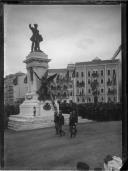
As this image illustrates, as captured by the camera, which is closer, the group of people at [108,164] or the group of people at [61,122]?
the group of people at [108,164]

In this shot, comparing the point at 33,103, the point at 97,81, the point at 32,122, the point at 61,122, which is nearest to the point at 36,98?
the point at 33,103

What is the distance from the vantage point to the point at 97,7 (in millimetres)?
3502

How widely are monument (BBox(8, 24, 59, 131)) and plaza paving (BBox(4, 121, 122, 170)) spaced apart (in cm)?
12

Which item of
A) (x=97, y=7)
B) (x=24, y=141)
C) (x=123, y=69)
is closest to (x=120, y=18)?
(x=97, y=7)

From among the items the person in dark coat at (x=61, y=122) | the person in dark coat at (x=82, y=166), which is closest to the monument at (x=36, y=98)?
the person in dark coat at (x=61, y=122)

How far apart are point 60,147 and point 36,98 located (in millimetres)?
730

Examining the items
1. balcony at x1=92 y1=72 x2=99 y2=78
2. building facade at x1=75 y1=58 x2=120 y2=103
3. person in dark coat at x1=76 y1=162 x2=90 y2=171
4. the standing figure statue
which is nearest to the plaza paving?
person in dark coat at x1=76 y1=162 x2=90 y2=171

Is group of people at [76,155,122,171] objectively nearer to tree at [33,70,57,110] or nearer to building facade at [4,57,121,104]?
building facade at [4,57,121,104]

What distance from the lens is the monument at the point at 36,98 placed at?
141 inches

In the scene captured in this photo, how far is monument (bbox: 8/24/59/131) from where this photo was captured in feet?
11.8

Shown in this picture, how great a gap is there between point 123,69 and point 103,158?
1200 millimetres

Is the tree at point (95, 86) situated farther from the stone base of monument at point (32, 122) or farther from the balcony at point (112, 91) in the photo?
the stone base of monument at point (32, 122)

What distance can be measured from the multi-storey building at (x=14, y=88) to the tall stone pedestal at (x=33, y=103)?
0.22 feet

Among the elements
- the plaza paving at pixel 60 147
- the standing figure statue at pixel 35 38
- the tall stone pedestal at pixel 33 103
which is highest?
the standing figure statue at pixel 35 38
